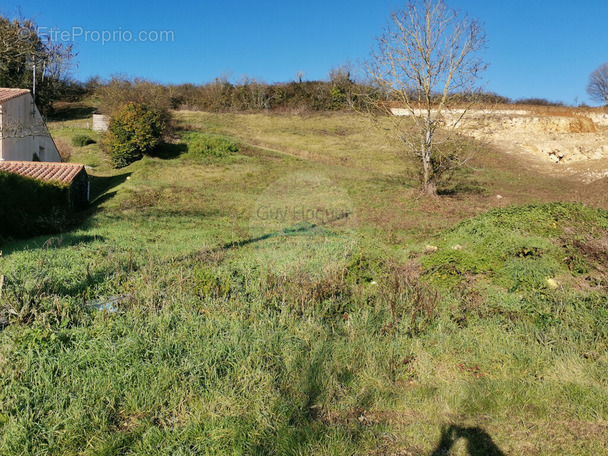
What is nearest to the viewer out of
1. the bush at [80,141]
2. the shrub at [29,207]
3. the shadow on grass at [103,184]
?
the shrub at [29,207]

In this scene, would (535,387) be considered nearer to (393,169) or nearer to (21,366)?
(21,366)

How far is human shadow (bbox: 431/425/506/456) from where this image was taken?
2.99 m

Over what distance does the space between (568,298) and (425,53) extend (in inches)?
556

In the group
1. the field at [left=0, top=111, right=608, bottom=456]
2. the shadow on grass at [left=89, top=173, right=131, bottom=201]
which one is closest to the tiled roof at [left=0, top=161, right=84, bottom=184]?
the shadow on grass at [left=89, top=173, right=131, bottom=201]

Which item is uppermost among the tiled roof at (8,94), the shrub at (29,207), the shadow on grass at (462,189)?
the tiled roof at (8,94)

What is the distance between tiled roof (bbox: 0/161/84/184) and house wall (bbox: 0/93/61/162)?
1.06 m

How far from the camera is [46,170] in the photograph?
17000mm

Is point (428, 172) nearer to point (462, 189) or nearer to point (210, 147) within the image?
point (462, 189)

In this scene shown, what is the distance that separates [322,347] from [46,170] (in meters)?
16.9

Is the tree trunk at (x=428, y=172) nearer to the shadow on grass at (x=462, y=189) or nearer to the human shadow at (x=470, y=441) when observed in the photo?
the shadow on grass at (x=462, y=189)

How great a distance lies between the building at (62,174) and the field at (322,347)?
8359mm

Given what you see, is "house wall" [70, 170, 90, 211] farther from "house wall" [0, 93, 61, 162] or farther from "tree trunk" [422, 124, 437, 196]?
"tree trunk" [422, 124, 437, 196]

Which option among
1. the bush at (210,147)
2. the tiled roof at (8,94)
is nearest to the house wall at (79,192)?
the tiled roof at (8,94)

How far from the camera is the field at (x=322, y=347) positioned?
10.1 feet
